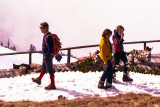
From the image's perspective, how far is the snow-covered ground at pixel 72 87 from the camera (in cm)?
831

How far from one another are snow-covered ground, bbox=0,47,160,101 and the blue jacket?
112 centimetres

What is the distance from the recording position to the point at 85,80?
969cm

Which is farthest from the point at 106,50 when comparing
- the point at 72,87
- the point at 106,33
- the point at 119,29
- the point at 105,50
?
the point at 72,87

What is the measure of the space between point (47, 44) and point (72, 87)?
156cm

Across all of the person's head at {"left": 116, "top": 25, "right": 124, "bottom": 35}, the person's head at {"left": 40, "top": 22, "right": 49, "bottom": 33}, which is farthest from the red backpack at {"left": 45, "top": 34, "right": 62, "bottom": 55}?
the person's head at {"left": 116, "top": 25, "right": 124, "bottom": 35}

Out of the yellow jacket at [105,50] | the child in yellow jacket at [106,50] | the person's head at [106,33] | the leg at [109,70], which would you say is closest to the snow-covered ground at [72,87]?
the leg at [109,70]

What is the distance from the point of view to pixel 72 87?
352 inches

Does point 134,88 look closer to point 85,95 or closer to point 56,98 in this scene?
point 85,95

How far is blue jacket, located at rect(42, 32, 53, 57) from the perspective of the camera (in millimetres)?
8273

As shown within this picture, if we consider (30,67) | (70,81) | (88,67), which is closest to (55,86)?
(70,81)

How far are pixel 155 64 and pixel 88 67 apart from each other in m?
3.44

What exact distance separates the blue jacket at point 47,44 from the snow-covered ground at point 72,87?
1121 mm

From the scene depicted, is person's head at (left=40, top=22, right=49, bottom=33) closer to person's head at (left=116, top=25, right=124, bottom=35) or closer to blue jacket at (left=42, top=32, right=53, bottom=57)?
blue jacket at (left=42, top=32, right=53, bottom=57)

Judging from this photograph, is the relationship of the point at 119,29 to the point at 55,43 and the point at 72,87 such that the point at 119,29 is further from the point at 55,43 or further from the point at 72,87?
the point at 72,87
